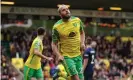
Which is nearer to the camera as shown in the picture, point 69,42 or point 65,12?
point 65,12

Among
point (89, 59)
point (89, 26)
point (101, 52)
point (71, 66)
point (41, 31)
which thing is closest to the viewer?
point (71, 66)

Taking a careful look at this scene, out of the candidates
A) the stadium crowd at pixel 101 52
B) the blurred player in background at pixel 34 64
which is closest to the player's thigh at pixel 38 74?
the blurred player in background at pixel 34 64

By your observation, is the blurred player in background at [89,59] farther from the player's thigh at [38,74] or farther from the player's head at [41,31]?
the player's head at [41,31]

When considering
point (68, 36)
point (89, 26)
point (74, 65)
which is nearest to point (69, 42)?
point (68, 36)

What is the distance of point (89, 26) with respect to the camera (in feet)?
113

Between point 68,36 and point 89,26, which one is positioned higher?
point 68,36

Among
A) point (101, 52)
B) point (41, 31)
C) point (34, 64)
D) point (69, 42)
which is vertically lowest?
point (101, 52)

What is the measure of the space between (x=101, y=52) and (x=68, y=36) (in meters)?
22.9

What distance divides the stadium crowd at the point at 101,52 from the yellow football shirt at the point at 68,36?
12.5 metres

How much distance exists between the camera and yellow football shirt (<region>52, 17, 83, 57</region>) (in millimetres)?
9719

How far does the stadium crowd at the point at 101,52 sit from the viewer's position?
2564cm

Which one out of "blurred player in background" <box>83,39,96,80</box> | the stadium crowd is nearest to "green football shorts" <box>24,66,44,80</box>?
"blurred player in background" <box>83,39,96,80</box>

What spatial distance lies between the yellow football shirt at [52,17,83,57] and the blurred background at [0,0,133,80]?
50.6 ft

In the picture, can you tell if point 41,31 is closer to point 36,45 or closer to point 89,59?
point 36,45
